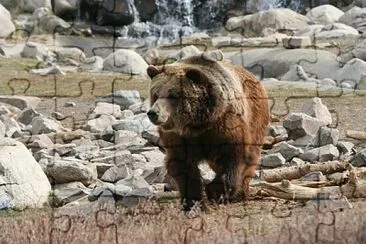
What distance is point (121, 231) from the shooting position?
19.8ft

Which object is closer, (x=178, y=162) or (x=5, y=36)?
(x=178, y=162)

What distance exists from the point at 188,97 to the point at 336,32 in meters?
22.0

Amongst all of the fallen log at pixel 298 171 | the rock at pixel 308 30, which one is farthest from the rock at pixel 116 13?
the fallen log at pixel 298 171

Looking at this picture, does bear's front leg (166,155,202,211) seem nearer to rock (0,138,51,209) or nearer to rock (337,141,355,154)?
rock (0,138,51,209)

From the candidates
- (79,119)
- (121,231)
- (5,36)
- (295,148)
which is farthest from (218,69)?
(5,36)

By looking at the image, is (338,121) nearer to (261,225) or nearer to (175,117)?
(175,117)

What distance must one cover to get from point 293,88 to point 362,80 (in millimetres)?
1261

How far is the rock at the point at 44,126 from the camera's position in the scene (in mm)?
14648

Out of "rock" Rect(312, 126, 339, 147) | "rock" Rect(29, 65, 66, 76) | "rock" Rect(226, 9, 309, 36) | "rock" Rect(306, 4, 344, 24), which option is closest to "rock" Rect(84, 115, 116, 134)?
"rock" Rect(312, 126, 339, 147)

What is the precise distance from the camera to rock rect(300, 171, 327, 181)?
9156 mm

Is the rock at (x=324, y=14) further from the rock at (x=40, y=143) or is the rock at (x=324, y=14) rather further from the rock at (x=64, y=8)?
the rock at (x=40, y=143)

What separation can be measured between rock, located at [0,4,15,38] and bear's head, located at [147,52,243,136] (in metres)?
24.5
